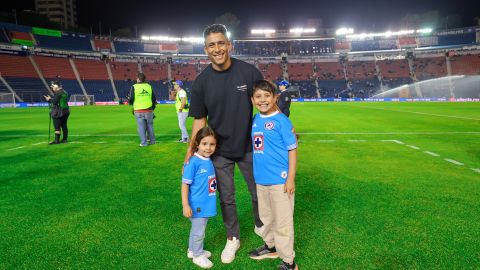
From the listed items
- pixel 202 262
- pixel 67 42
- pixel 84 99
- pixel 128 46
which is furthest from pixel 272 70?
pixel 202 262

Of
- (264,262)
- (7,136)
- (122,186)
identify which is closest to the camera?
(264,262)

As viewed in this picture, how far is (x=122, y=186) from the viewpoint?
20.3ft

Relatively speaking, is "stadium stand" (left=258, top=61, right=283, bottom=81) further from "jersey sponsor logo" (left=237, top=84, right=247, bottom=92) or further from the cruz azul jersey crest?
the cruz azul jersey crest

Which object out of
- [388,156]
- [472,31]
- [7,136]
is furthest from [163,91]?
[472,31]

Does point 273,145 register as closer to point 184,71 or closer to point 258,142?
point 258,142

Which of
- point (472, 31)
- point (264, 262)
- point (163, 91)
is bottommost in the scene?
point (264, 262)

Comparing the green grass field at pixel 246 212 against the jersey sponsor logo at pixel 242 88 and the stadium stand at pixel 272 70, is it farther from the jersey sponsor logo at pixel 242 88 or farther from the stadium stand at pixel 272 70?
the stadium stand at pixel 272 70

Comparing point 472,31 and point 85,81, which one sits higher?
point 472,31

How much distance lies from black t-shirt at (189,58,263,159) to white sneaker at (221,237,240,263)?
953 millimetres

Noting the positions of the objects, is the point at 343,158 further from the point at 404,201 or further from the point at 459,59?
the point at 459,59

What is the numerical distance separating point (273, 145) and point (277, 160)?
0.50 feet

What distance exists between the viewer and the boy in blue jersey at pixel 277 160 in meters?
3.10

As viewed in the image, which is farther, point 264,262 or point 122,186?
point 122,186

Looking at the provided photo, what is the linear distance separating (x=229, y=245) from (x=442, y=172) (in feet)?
18.0
